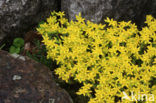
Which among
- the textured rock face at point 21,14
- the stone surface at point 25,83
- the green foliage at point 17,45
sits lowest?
the stone surface at point 25,83

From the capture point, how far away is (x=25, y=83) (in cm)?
224

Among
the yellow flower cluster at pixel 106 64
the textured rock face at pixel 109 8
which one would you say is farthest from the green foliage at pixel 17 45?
the textured rock face at pixel 109 8

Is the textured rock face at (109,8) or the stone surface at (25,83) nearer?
the stone surface at (25,83)

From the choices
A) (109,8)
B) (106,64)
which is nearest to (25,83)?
(106,64)

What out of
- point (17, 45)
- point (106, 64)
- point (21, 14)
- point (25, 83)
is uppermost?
point (21, 14)

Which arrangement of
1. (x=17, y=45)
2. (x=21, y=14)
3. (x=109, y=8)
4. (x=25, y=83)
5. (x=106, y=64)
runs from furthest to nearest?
(x=17, y=45)
(x=21, y=14)
(x=109, y=8)
(x=106, y=64)
(x=25, y=83)

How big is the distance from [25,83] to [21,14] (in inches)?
53.5

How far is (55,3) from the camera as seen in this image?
355 centimetres

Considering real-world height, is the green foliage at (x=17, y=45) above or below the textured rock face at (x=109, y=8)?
below

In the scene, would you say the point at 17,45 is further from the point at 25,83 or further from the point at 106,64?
the point at 106,64

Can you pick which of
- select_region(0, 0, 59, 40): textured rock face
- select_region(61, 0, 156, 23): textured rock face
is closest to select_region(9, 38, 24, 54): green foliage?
select_region(0, 0, 59, 40): textured rock face

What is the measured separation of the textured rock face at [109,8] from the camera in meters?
2.97

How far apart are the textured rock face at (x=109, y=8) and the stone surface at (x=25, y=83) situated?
3.54 ft

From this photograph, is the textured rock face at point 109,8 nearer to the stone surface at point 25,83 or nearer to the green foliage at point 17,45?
the green foliage at point 17,45
